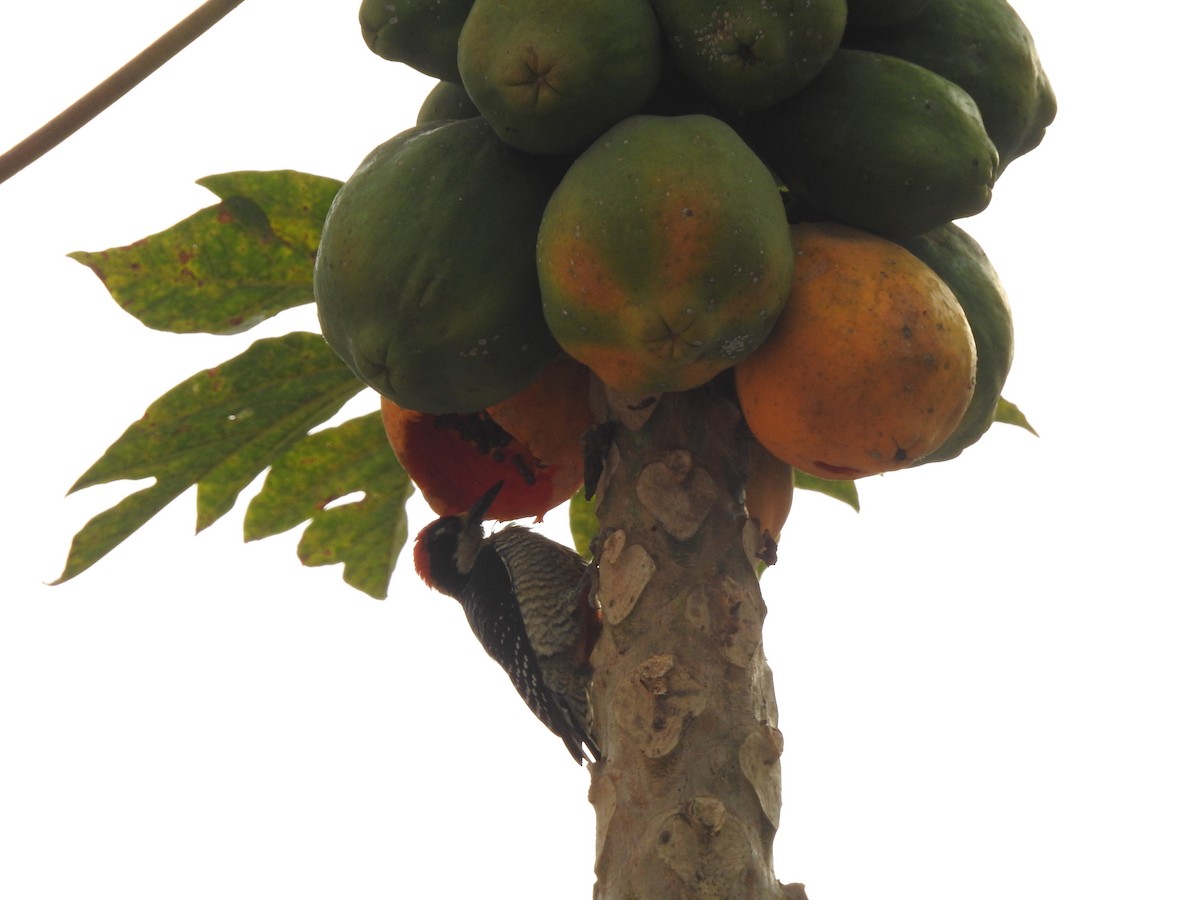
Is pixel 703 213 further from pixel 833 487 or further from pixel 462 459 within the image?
pixel 833 487

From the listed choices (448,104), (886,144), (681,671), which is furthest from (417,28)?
(681,671)

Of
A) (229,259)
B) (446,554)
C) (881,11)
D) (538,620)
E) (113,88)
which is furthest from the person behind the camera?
(446,554)

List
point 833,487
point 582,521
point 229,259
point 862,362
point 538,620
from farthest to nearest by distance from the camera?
point 538,620, point 582,521, point 833,487, point 229,259, point 862,362

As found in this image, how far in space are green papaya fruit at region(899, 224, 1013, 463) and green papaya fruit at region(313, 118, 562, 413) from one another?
680 mm

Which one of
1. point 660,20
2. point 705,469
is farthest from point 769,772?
point 660,20

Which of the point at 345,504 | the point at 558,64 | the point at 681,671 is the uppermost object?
the point at 345,504

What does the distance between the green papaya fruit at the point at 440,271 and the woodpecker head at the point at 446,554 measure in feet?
11.3

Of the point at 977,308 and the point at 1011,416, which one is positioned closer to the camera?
the point at 977,308

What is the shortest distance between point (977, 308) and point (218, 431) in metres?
Answer: 1.66

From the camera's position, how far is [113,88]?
2385 millimetres

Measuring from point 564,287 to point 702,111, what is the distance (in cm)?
48

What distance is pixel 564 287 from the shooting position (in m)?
1.96

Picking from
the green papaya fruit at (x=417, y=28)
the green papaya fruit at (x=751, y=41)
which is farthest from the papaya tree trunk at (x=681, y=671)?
the green papaya fruit at (x=417, y=28)

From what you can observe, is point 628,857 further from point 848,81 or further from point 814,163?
point 848,81
